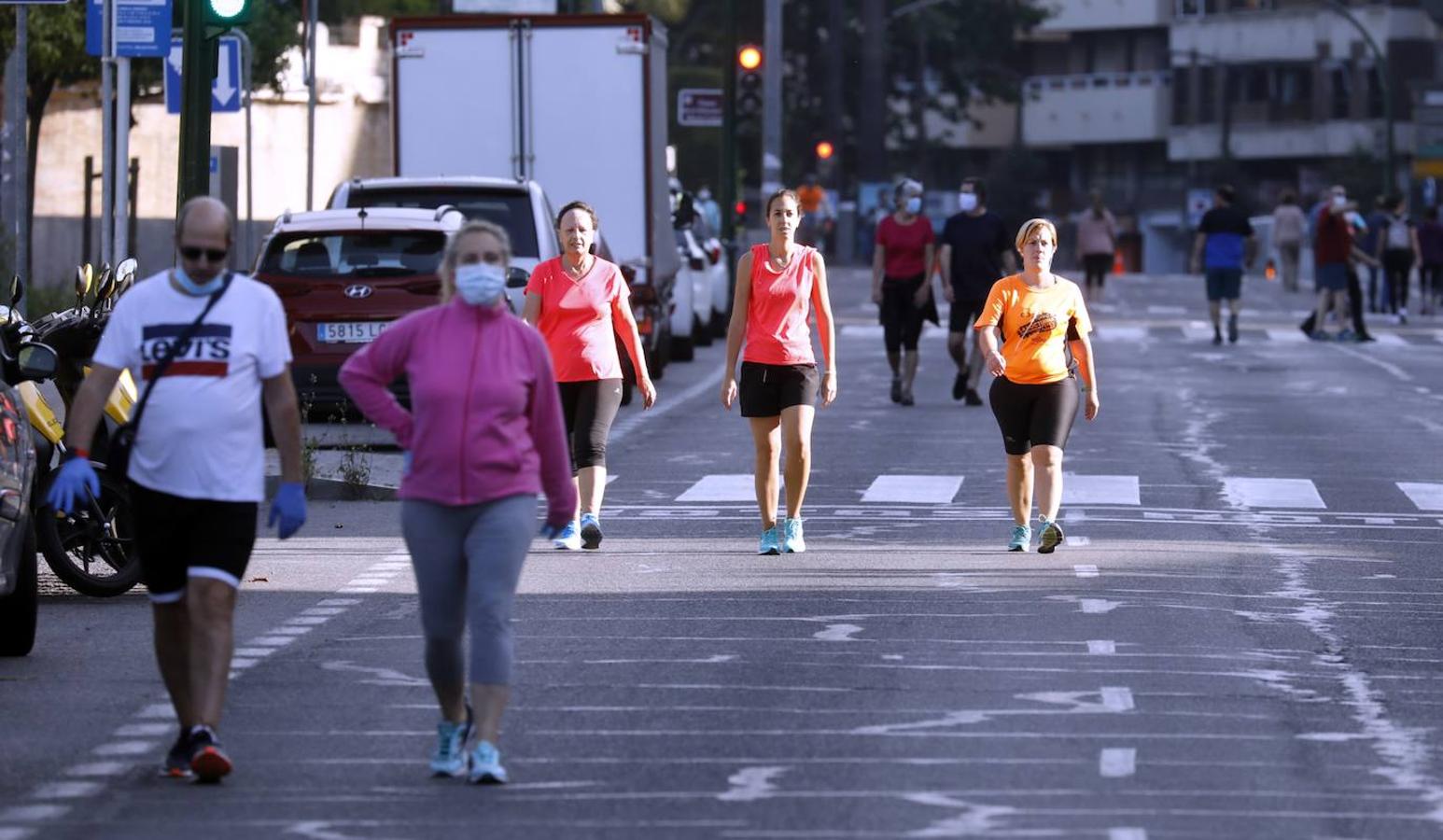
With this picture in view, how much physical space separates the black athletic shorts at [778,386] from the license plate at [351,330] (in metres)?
6.34

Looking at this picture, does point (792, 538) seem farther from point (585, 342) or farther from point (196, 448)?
point (196, 448)

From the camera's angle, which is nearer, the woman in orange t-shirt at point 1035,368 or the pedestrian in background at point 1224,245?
the woman in orange t-shirt at point 1035,368

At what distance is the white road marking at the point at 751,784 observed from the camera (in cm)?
802

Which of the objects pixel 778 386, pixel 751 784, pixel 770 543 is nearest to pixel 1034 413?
pixel 778 386

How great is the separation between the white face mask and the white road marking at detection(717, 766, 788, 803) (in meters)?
1.41

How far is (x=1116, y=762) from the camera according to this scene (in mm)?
8508

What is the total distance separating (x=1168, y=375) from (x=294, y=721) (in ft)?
68.1

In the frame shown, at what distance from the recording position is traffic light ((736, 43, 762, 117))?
1658 inches

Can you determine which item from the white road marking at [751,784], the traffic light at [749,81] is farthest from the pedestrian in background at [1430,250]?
the white road marking at [751,784]

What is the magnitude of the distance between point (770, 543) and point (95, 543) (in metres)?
3.17

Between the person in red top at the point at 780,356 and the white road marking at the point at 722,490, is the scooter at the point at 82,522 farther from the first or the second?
the white road marking at the point at 722,490

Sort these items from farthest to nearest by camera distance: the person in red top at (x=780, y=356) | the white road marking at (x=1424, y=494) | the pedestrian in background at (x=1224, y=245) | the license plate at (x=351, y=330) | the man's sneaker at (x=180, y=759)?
the pedestrian in background at (x=1224, y=245), the license plate at (x=351, y=330), the white road marking at (x=1424, y=494), the person in red top at (x=780, y=356), the man's sneaker at (x=180, y=759)

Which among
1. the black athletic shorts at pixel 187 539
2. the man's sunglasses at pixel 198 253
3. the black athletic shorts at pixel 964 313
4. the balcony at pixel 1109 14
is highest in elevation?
the balcony at pixel 1109 14

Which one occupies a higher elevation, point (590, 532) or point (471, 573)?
point (471, 573)
